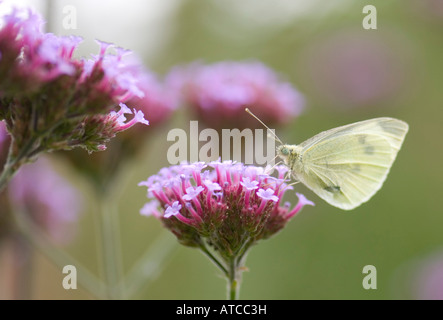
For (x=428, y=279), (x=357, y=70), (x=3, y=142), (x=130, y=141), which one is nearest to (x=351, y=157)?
(x=130, y=141)

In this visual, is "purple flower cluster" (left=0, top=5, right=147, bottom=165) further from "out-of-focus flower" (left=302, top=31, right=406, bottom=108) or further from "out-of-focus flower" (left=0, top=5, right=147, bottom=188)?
"out-of-focus flower" (left=302, top=31, right=406, bottom=108)

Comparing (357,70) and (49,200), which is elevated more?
(357,70)

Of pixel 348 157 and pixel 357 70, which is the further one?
pixel 357 70

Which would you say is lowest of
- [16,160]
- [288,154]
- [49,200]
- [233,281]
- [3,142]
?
[233,281]

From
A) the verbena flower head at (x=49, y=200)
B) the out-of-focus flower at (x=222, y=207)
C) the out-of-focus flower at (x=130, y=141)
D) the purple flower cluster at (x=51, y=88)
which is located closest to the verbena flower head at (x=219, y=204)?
the out-of-focus flower at (x=222, y=207)

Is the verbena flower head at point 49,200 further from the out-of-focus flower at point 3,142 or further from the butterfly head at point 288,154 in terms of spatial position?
the butterfly head at point 288,154

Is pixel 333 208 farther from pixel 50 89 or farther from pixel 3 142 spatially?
pixel 50 89

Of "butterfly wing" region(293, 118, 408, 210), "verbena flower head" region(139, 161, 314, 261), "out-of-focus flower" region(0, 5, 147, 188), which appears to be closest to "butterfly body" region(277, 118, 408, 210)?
"butterfly wing" region(293, 118, 408, 210)
